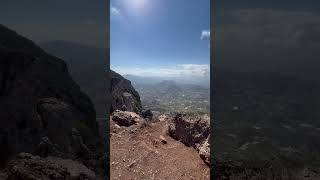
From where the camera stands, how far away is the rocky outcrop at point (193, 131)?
22.5 meters

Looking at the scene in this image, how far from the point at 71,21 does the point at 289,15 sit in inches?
289

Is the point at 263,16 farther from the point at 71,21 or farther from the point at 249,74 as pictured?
the point at 71,21

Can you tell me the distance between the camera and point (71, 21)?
13.2 m

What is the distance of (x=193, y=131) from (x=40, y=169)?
12694 millimetres

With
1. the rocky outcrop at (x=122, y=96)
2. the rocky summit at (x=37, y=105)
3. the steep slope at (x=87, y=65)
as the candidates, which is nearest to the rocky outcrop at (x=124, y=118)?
the rocky outcrop at (x=122, y=96)

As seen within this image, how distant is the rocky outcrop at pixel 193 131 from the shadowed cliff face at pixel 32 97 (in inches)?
393

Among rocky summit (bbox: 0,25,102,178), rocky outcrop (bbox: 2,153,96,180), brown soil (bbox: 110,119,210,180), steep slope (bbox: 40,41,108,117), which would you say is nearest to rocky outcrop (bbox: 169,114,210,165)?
brown soil (bbox: 110,119,210,180)

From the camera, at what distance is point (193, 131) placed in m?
23.2

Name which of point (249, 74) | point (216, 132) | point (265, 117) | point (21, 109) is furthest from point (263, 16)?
point (21, 109)

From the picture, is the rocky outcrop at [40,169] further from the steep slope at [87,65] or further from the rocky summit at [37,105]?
the steep slope at [87,65]

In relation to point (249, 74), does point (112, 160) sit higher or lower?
lower

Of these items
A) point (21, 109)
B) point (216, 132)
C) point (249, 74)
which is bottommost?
point (216, 132)

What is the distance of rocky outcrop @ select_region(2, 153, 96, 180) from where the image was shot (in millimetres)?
11219

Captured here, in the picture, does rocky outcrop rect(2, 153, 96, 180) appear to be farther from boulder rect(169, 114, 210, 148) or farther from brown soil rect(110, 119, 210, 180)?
boulder rect(169, 114, 210, 148)
